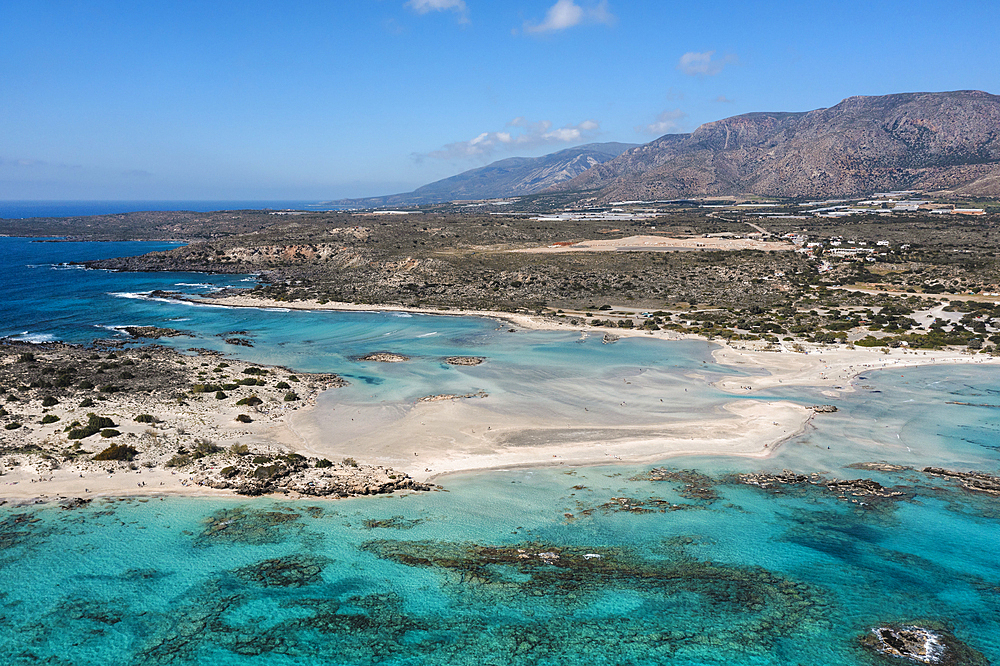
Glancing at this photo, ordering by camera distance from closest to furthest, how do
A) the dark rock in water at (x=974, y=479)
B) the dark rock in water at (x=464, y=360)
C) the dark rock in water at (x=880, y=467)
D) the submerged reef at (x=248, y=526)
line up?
1. the submerged reef at (x=248, y=526)
2. the dark rock in water at (x=974, y=479)
3. the dark rock in water at (x=880, y=467)
4. the dark rock in water at (x=464, y=360)

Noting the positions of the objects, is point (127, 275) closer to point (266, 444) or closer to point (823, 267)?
point (266, 444)

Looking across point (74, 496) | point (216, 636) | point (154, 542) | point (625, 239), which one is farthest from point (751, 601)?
point (625, 239)

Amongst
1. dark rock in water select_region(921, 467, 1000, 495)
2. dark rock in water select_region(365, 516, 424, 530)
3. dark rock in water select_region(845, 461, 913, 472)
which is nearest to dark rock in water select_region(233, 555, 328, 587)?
dark rock in water select_region(365, 516, 424, 530)

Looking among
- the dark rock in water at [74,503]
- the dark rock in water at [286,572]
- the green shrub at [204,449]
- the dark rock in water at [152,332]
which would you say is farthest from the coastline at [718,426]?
the dark rock in water at [152,332]

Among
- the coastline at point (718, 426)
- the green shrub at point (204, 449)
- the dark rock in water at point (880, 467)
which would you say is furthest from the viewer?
the coastline at point (718, 426)

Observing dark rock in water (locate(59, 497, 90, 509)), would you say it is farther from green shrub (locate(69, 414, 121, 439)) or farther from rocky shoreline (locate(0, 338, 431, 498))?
green shrub (locate(69, 414, 121, 439))

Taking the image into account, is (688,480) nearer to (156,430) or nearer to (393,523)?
(393,523)

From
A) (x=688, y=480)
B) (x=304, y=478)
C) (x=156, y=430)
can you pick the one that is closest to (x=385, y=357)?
(x=156, y=430)

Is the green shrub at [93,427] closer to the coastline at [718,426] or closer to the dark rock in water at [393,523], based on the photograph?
the coastline at [718,426]
